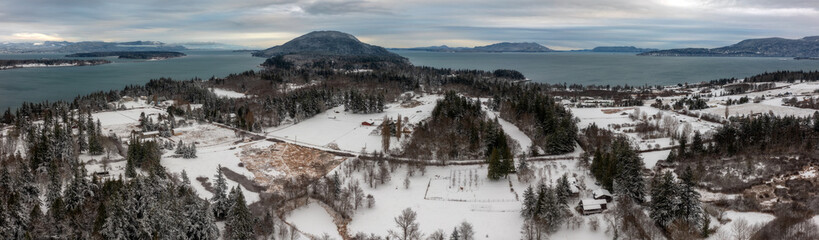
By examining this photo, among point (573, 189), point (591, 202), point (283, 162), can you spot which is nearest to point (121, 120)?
point (283, 162)

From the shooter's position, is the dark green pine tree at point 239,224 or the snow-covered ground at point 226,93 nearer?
the dark green pine tree at point 239,224

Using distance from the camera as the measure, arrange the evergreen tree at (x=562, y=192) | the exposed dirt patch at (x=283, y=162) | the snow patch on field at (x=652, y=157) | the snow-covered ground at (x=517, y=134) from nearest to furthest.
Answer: the evergreen tree at (x=562, y=192) → the exposed dirt patch at (x=283, y=162) → the snow patch on field at (x=652, y=157) → the snow-covered ground at (x=517, y=134)

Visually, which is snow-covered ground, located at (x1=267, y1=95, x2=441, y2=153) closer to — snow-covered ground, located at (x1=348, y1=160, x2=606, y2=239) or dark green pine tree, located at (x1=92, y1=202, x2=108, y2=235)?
snow-covered ground, located at (x1=348, y1=160, x2=606, y2=239)

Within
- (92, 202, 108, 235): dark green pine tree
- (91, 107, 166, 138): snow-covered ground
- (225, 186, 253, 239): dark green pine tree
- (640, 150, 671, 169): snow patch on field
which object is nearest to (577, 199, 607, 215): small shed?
(640, 150, 671, 169): snow patch on field

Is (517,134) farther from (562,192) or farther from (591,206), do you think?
(562,192)

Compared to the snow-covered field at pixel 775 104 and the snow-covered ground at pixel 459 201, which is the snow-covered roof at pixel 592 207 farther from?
the snow-covered field at pixel 775 104

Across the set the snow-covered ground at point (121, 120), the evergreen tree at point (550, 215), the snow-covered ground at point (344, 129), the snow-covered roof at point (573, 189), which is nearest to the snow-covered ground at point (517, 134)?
the snow-covered ground at point (344, 129)

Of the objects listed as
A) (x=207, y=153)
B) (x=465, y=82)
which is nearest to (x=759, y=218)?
(x=207, y=153)
